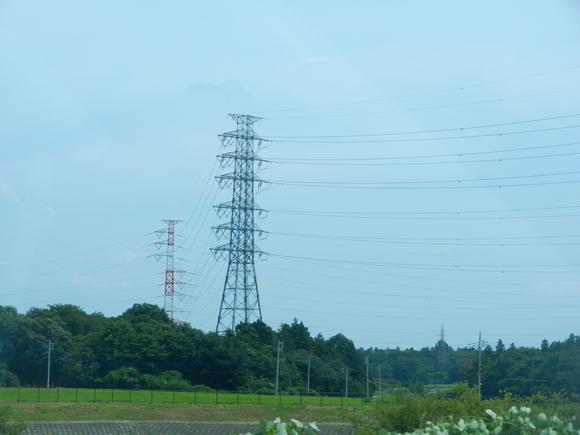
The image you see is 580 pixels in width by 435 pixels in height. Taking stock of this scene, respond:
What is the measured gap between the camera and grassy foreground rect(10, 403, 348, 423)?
38.3m

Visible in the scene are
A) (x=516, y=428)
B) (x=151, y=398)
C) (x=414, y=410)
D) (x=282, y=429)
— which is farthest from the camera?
(x=151, y=398)

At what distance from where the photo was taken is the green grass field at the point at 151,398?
44.5 meters

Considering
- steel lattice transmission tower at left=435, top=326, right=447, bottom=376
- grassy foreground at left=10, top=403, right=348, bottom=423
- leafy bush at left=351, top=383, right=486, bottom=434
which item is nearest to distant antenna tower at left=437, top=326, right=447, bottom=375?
steel lattice transmission tower at left=435, top=326, right=447, bottom=376

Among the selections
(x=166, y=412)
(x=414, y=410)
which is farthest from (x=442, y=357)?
(x=414, y=410)

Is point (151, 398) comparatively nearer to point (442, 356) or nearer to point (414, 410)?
point (442, 356)

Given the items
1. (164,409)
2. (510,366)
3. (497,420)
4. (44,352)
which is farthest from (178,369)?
(497,420)

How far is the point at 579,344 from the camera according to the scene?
3919 centimetres

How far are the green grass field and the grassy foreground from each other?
178cm

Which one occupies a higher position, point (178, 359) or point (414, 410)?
point (414, 410)

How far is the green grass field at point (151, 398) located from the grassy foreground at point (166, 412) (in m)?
1.78

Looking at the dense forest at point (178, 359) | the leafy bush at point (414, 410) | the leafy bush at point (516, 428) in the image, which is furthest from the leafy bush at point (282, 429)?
the dense forest at point (178, 359)

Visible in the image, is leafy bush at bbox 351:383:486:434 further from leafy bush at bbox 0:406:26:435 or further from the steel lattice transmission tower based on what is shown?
the steel lattice transmission tower

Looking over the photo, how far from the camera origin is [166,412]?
1638 inches

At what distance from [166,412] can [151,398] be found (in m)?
5.01
